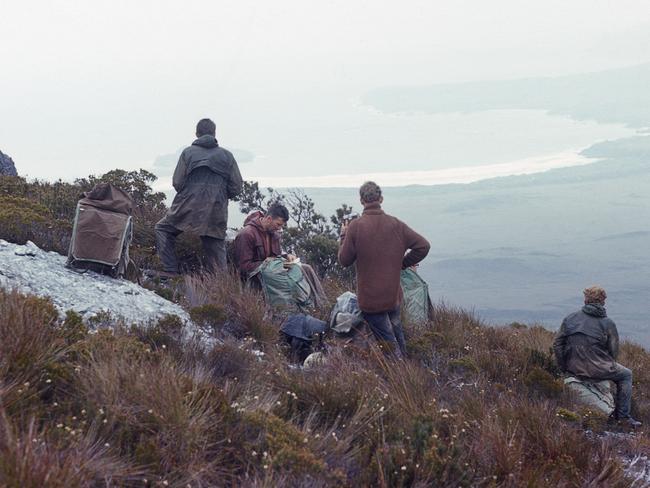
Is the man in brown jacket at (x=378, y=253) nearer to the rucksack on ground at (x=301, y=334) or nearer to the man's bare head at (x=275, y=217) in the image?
the rucksack on ground at (x=301, y=334)

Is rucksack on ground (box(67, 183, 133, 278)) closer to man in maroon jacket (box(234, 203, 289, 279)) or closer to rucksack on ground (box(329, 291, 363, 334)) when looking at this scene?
man in maroon jacket (box(234, 203, 289, 279))

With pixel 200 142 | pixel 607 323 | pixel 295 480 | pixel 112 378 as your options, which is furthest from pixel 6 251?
pixel 607 323

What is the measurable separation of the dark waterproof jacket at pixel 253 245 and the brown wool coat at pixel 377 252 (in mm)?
2060

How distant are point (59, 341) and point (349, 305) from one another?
371cm

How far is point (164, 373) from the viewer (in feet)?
16.0

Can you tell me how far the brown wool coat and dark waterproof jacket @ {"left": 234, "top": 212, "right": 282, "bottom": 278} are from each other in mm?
2060

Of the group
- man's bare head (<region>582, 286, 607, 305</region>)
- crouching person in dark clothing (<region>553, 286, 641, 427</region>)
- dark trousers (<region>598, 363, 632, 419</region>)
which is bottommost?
dark trousers (<region>598, 363, 632, 419</region>)

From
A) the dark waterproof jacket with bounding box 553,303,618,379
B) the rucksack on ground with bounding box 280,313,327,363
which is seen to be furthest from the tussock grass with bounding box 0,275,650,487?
the dark waterproof jacket with bounding box 553,303,618,379

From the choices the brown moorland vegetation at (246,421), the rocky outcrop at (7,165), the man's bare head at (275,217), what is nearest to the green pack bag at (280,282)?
the man's bare head at (275,217)

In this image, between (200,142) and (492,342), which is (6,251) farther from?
(492,342)

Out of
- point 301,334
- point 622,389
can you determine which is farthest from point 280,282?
point 622,389

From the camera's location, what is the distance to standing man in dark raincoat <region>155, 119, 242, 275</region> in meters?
9.55

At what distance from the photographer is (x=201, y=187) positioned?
9578 millimetres

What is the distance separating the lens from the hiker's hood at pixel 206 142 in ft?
31.4
